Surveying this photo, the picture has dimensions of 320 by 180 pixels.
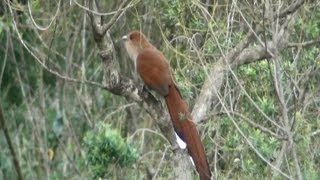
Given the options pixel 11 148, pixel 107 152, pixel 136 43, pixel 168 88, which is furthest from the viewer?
pixel 11 148

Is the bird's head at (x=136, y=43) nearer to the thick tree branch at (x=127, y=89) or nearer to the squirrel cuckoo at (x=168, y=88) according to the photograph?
the squirrel cuckoo at (x=168, y=88)

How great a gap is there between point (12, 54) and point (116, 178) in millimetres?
3338

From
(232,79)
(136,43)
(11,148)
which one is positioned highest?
(136,43)

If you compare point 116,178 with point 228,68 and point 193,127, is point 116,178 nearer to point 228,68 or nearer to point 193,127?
point 193,127

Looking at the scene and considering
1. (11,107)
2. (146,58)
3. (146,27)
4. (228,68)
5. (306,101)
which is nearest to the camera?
(228,68)

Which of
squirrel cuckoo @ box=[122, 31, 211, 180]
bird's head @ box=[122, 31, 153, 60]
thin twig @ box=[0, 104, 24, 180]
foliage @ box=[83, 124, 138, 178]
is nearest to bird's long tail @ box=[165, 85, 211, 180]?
squirrel cuckoo @ box=[122, 31, 211, 180]

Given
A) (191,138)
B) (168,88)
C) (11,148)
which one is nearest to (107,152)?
(168,88)

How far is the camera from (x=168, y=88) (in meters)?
7.58

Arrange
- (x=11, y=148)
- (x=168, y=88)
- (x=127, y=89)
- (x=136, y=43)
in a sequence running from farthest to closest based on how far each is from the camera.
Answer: (x=11, y=148), (x=136, y=43), (x=168, y=88), (x=127, y=89)

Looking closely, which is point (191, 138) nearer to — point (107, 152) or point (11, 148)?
point (107, 152)

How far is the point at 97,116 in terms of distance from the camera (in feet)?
40.7

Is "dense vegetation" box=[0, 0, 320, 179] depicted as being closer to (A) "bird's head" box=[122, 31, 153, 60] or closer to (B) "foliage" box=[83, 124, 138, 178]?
(B) "foliage" box=[83, 124, 138, 178]

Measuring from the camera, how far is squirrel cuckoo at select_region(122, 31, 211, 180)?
7238 millimetres

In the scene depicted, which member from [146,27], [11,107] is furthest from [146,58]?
[11,107]
